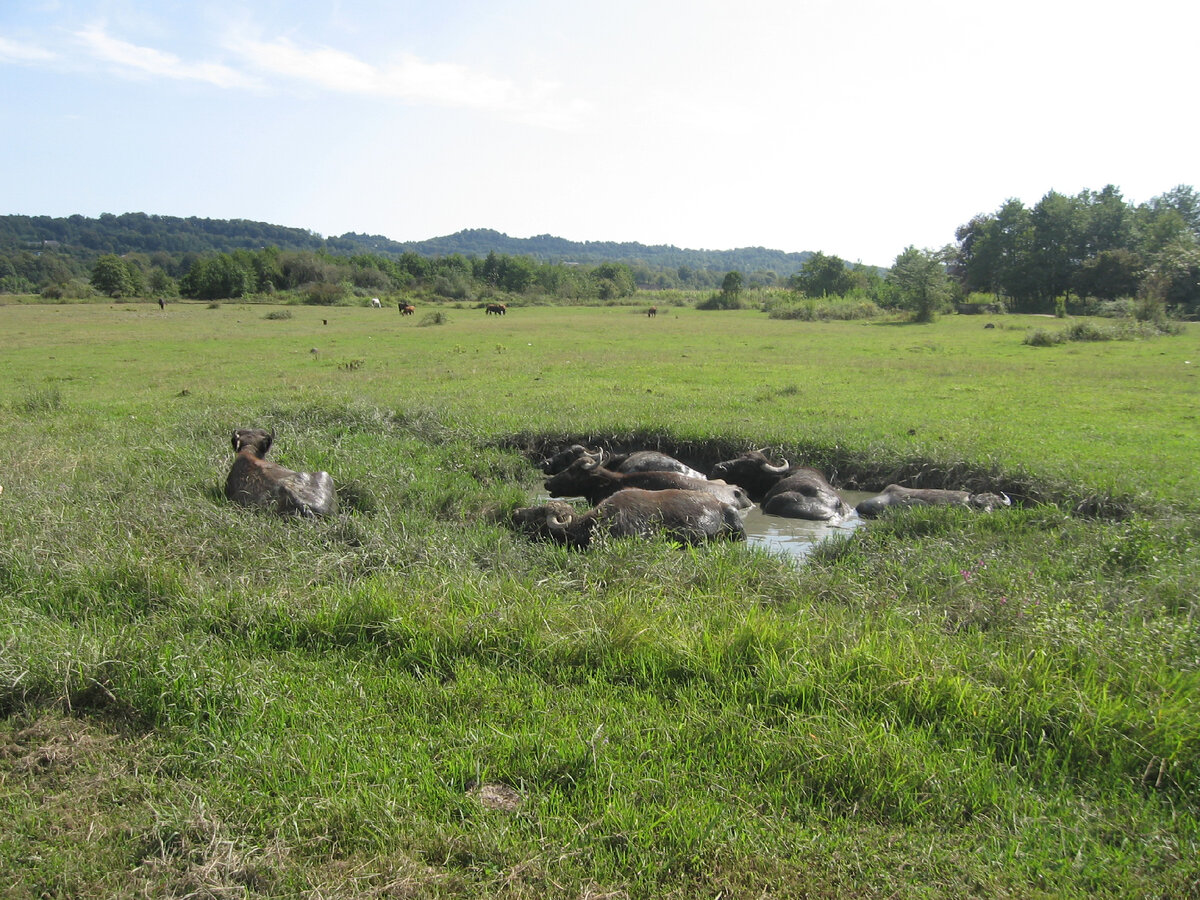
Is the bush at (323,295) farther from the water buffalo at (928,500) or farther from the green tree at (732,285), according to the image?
the water buffalo at (928,500)

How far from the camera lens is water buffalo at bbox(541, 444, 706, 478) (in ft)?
32.9

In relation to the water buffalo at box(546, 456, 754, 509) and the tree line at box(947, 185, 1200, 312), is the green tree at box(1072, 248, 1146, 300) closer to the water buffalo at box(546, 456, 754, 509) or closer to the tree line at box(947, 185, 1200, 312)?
the tree line at box(947, 185, 1200, 312)

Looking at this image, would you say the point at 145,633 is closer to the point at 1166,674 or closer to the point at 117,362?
the point at 1166,674

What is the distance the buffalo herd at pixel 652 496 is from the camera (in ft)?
24.1

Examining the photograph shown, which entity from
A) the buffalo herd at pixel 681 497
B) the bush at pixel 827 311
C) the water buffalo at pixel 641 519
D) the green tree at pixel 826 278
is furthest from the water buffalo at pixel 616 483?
the green tree at pixel 826 278

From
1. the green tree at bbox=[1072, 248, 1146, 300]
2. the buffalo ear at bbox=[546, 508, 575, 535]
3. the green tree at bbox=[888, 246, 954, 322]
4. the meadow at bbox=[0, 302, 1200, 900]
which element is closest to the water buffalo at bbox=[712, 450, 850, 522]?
the meadow at bbox=[0, 302, 1200, 900]

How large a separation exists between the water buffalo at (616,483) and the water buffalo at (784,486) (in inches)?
Answer: 16.9

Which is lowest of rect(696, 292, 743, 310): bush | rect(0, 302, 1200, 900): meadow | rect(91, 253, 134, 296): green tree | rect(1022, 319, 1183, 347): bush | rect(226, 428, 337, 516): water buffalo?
rect(0, 302, 1200, 900): meadow

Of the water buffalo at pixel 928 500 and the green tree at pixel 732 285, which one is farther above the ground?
the green tree at pixel 732 285

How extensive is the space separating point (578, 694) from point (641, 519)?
341 cm

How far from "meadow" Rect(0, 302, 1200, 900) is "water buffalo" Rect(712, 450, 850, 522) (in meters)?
1.08

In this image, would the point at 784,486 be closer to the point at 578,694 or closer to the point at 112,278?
the point at 578,694

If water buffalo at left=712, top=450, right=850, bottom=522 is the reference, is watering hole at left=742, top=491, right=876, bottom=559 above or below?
below

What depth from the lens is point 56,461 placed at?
9039 mm
